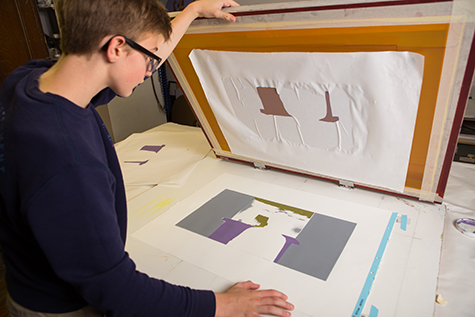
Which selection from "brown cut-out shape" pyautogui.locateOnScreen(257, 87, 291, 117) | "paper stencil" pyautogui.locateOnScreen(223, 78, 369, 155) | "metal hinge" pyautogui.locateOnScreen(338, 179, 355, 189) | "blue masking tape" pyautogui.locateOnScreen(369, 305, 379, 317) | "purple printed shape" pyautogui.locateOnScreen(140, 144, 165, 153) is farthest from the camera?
"purple printed shape" pyautogui.locateOnScreen(140, 144, 165, 153)

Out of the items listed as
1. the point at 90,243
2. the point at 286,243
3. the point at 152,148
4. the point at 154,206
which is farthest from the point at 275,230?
the point at 152,148

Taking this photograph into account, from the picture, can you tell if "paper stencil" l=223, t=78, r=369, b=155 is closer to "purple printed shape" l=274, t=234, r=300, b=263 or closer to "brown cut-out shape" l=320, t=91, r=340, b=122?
"brown cut-out shape" l=320, t=91, r=340, b=122

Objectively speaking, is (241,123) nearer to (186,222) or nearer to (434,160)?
(186,222)

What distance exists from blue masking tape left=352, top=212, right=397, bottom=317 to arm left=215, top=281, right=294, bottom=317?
6.1 inches

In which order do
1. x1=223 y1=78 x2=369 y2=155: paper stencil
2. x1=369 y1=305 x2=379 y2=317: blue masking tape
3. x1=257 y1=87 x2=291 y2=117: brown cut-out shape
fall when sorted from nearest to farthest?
x1=369 y1=305 x2=379 y2=317: blue masking tape
x1=223 y1=78 x2=369 y2=155: paper stencil
x1=257 y1=87 x2=291 y2=117: brown cut-out shape

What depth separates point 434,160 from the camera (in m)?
0.97

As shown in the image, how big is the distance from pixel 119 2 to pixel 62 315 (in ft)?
2.21

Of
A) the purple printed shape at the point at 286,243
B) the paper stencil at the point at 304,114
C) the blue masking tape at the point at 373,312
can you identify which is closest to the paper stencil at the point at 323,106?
the paper stencil at the point at 304,114

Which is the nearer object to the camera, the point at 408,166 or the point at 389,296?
the point at 389,296

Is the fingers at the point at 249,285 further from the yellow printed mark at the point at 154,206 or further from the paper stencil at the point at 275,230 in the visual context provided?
the yellow printed mark at the point at 154,206

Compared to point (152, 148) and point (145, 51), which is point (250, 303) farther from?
point (152, 148)

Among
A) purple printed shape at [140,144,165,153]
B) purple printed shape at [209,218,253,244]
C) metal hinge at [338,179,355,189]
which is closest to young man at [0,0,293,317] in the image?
purple printed shape at [209,218,253,244]

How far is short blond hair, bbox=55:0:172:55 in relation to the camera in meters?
0.57

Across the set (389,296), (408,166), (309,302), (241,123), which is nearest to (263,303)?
(309,302)
